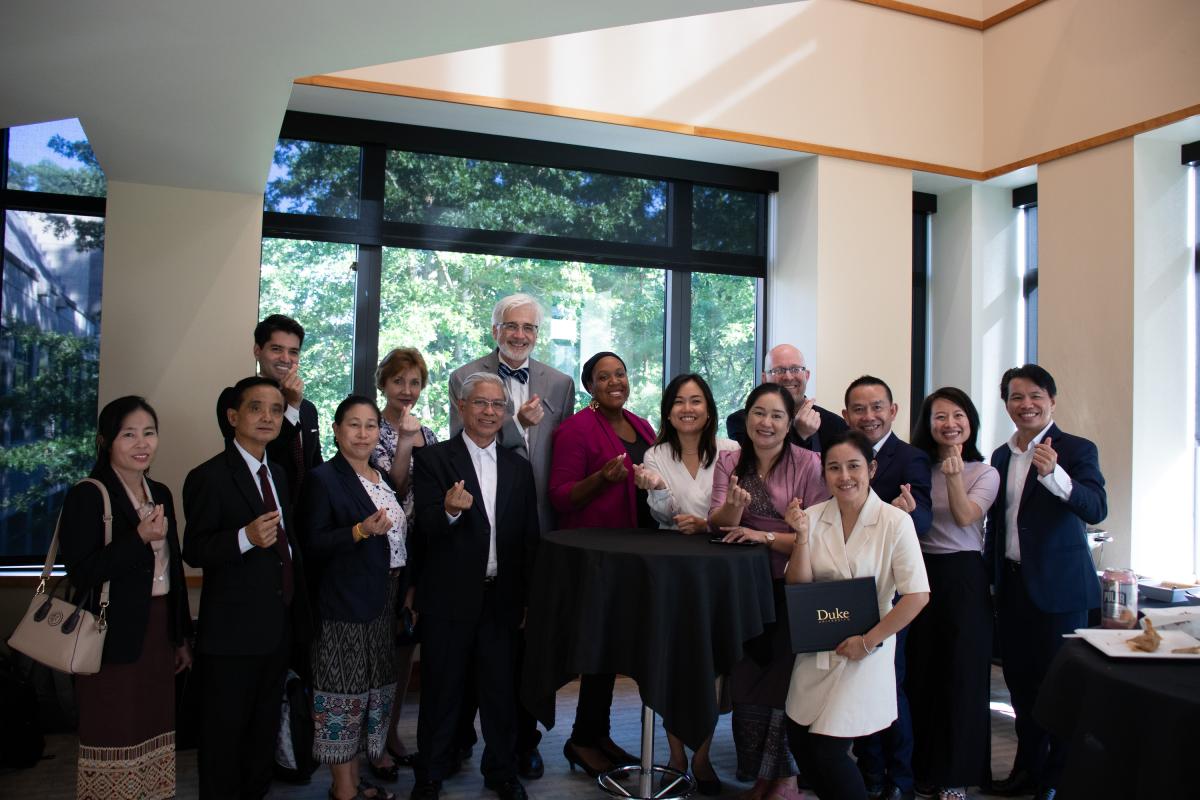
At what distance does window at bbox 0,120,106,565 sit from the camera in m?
4.79

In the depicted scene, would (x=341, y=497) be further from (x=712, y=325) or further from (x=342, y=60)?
(x=712, y=325)

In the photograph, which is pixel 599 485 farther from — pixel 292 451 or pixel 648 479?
pixel 292 451

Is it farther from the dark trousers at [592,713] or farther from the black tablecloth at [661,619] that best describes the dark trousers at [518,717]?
the black tablecloth at [661,619]

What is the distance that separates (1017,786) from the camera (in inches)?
138

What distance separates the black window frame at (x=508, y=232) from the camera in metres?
5.32

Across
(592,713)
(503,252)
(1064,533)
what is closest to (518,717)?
(592,713)

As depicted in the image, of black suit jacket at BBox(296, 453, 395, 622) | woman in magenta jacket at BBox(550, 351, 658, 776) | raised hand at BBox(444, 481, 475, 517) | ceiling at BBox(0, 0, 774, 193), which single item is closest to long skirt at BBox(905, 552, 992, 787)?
woman in magenta jacket at BBox(550, 351, 658, 776)

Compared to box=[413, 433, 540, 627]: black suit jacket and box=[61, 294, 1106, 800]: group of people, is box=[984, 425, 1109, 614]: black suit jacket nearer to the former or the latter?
box=[61, 294, 1106, 800]: group of people

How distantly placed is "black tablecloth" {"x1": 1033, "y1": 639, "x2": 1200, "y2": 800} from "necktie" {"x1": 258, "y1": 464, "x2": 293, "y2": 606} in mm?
2361

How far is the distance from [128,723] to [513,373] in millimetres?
1938

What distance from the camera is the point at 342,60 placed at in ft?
9.76

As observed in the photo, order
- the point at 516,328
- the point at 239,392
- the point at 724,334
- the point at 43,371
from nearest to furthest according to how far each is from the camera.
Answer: the point at 239,392 < the point at 516,328 < the point at 43,371 < the point at 724,334

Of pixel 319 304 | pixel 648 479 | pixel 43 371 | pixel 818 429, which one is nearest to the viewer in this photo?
pixel 648 479

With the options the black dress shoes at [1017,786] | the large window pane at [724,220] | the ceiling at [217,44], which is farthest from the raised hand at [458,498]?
A: the large window pane at [724,220]
